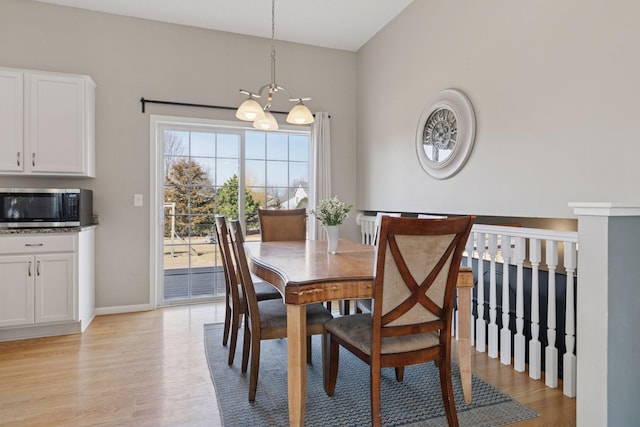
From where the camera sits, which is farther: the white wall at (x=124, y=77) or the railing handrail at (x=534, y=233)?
the white wall at (x=124, y=77)

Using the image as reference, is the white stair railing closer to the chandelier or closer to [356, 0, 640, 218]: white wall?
[356, 0, 640, 218]: white wall

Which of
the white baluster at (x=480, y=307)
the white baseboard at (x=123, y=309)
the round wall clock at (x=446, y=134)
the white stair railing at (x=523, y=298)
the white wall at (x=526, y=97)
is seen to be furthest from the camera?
the white baseboard at (x=123, y=309)

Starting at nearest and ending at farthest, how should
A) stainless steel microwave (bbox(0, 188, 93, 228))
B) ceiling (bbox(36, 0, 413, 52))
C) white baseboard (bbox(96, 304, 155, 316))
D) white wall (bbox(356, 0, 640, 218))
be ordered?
white wall (bbox(356, 0, 640, 218)) → stainless steel microwave (bbox(0, 188, 93, 228)) → ceiling (bbox(36, 0, 413, 52)) → white baseboard (bbox(96, 304, 155, 316))

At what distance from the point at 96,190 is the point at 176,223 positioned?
2.76 ft

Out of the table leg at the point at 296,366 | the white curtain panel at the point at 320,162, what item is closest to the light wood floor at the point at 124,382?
the table leg at the point at 296,366

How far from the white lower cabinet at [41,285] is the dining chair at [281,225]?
5.28 ft

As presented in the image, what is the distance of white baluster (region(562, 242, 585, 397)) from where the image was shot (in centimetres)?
206

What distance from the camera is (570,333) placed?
210cm

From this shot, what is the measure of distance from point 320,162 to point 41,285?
3.01 meters

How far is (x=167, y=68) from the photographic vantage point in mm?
3912

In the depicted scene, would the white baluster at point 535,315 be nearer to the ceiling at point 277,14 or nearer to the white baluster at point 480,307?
the white baluster at point 480,307

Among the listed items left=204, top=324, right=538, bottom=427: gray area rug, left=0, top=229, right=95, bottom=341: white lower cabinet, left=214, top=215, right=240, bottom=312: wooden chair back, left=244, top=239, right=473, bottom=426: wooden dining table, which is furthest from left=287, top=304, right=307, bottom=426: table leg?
left=0, top=229, right=95, bottom=341: white lower cabinet

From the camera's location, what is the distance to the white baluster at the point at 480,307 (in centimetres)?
266

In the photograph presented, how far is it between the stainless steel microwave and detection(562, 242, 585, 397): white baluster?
3747mm
